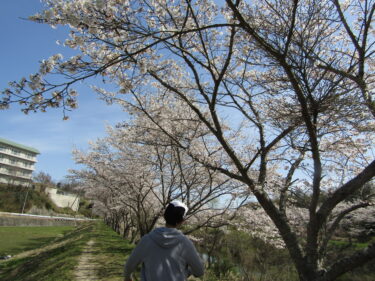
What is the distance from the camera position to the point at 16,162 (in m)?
68.4

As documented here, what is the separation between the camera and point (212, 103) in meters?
5.00

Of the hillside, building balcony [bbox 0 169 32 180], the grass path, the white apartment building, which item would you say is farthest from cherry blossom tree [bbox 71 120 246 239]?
building balcony [bbox 0 169 32 180]

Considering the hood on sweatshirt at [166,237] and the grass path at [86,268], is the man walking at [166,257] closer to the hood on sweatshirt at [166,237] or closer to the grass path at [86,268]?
the hood on sweatshirt at [166,237]

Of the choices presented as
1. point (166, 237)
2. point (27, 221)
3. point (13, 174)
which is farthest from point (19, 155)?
point (166, 237)

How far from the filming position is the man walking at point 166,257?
2.26m

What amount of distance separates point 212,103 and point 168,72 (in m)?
2.44

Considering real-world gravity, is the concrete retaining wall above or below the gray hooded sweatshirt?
below

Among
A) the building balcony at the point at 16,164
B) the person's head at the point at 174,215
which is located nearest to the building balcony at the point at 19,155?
the building balcony at the point at 16,164

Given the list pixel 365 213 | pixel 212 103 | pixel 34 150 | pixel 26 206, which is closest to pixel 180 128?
pixel 212 103

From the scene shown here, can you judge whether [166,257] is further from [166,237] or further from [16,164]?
[16,164]

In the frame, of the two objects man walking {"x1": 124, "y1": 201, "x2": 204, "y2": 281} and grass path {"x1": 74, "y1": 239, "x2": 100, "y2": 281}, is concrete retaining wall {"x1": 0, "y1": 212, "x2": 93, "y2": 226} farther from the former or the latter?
man walking {"x1": 124, "y1": 201, "x2": 204, "y2": 281}

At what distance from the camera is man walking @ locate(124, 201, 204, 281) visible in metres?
2.26

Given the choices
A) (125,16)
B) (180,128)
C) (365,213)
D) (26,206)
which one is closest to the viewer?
(125,16)

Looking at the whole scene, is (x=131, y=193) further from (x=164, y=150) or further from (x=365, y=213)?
(x=365, y=213)
